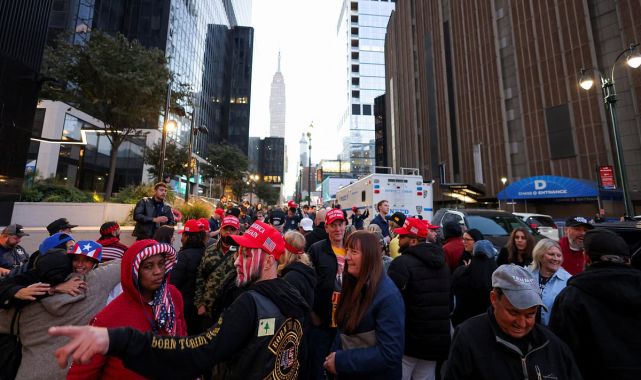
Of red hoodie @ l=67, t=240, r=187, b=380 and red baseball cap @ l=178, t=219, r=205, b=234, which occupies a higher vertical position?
red baseball cap @ l=178, t=219, r=205, b=234

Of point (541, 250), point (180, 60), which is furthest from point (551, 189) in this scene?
point (180, 60)

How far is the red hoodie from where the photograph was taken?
174 cm

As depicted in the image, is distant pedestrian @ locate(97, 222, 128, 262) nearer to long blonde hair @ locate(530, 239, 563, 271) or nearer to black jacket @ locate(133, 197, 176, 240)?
black jacket @ locate(133, 197, 176, 240)

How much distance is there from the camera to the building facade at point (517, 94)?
2419 centimetres

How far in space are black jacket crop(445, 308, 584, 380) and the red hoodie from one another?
2048 mm

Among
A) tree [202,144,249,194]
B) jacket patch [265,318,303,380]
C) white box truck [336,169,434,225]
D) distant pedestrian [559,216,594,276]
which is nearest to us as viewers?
jacket patch [265,318,303,380]

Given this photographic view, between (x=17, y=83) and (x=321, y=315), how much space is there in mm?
16207

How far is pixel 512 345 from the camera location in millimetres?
1719

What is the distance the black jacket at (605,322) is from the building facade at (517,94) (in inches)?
1112

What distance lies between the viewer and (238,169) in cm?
4441

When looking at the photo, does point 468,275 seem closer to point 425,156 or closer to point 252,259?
point 252,259

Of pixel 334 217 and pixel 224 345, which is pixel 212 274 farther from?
pixel 224 345

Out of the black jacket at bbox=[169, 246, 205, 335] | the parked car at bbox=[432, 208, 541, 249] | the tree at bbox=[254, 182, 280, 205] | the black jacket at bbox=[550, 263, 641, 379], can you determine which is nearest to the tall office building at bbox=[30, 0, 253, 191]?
the tree at bbox=[254, 182, 280, 205]

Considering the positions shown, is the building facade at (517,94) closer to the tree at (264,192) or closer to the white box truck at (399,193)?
the white box truck at (399,193)
